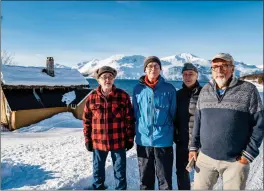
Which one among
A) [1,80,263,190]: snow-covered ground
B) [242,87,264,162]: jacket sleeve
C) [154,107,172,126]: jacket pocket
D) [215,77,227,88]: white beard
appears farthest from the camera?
[1,80,263,190]: snow-covered ground

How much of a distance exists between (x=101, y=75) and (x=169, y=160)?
173cm

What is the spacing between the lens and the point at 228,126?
3.27 meters

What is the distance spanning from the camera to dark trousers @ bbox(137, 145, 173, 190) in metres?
4.07

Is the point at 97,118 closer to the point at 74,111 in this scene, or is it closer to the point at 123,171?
the point at 123,171

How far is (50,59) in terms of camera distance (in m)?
23.7

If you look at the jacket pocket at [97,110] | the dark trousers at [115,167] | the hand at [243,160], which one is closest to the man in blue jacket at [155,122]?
the dark trousers at [115,167]

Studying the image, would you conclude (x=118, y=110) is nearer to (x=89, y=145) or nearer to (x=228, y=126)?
(x=89, y=145)

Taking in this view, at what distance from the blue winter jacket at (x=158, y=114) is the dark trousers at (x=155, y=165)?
0.11m

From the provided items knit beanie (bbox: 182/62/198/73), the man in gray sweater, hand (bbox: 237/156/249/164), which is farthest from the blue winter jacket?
hand (bbox: 237/156/249/164)

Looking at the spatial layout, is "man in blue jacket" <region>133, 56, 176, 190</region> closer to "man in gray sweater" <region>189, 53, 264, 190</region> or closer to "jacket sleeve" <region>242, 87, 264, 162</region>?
"man in gray sweater" <region>189, 53, 264, 190</region>

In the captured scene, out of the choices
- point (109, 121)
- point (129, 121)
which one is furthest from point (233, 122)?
point (109, 121)

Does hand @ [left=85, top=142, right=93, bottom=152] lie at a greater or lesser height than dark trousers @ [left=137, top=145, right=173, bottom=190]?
greater

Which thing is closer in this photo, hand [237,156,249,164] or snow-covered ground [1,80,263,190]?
hand [237,156,249,164]

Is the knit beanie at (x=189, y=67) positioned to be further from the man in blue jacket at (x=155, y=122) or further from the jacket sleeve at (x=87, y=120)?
the jacket sleeve at (x=87, y=120)
